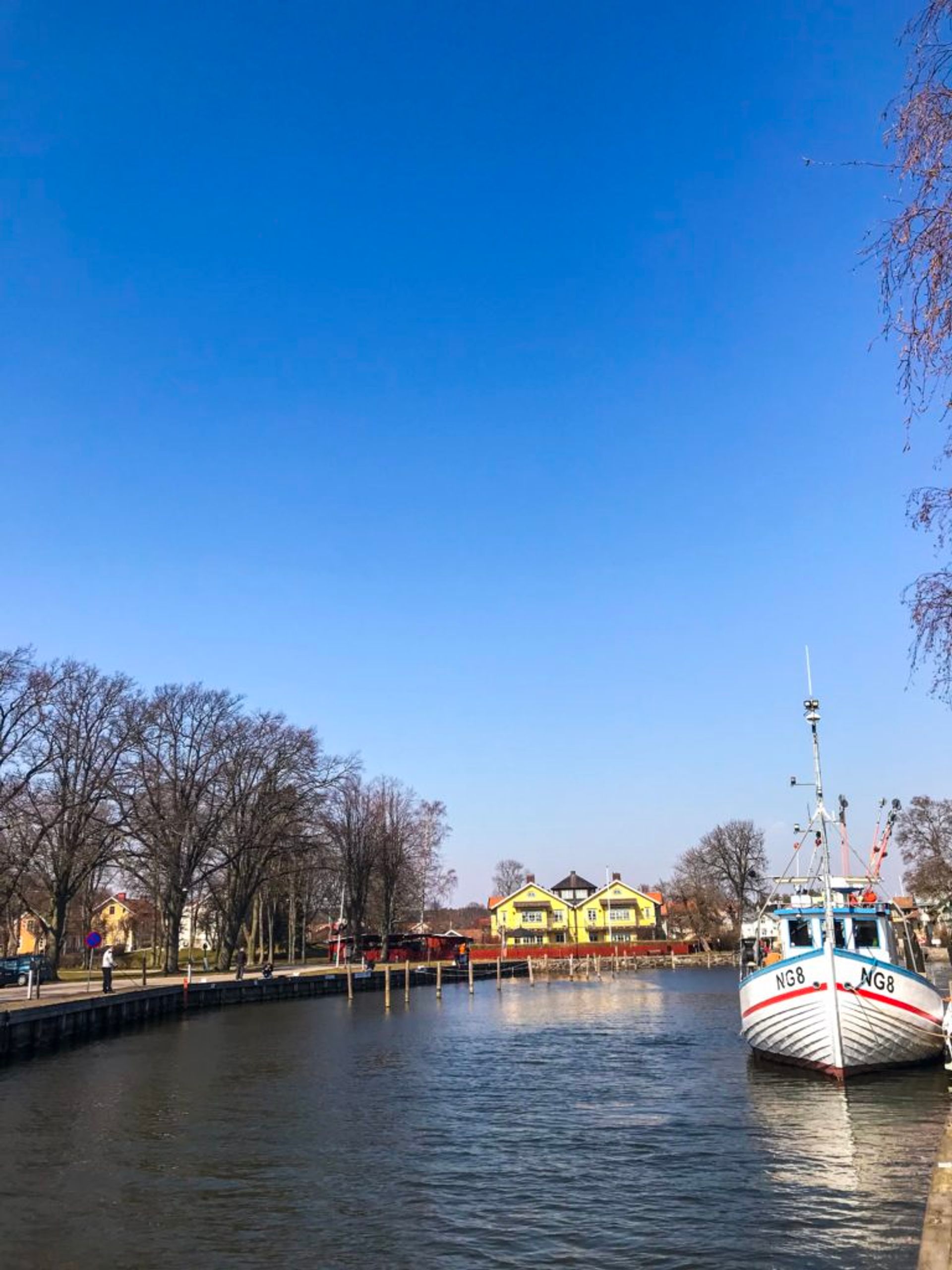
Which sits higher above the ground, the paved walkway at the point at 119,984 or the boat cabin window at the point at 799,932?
the boat cabin window at the point at 799,932

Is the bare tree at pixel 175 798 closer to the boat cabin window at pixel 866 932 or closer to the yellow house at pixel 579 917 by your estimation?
the boat cabin window at pixel 866 932

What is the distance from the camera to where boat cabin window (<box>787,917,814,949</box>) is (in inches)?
1218

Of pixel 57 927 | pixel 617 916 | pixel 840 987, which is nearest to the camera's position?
pixel 840 987

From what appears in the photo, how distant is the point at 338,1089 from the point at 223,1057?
8.72 m

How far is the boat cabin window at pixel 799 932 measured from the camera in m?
30.9

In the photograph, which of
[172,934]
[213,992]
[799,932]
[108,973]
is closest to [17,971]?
[108,973]

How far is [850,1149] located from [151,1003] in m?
39.0

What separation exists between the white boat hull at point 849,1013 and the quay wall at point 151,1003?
25.2 m

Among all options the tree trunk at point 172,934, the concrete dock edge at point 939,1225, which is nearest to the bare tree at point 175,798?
the tree trunk at point 172,934

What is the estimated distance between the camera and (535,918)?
4956 inches

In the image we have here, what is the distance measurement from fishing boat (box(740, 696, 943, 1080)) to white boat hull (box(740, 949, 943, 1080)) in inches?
1.1

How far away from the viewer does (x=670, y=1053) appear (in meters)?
36.8

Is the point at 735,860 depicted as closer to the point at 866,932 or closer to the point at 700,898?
the point at 700,898

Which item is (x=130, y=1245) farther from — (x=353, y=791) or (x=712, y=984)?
(x=353, y=791)
